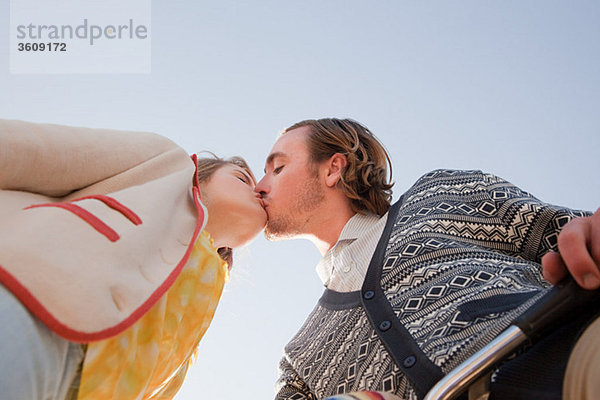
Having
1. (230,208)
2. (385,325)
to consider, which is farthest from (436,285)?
(230,208)

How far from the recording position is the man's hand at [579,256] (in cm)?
114

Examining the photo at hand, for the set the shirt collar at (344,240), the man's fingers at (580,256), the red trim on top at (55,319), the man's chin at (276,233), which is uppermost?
the man's fingers at (580,256)

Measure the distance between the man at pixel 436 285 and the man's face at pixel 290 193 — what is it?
0.35 meters

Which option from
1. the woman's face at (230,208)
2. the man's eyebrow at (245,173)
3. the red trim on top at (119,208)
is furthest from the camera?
the man's eyebrow at (245,173)

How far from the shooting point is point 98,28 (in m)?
4.46

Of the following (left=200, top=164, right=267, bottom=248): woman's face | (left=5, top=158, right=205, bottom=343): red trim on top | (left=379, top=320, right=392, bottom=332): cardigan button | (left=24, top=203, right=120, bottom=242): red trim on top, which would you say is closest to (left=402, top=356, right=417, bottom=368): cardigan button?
(left=379, top=320, right=392, bottom=332): cardigan button

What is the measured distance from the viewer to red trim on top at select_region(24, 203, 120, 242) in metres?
1.28

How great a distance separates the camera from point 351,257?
2312 mm

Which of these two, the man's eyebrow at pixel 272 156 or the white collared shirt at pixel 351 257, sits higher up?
the man's eyebrow at pixel 272 156

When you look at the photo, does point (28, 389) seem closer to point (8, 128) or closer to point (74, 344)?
point (74, 344)

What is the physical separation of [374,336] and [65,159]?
3.68 ft

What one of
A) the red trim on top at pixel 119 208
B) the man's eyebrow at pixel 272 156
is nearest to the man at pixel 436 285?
the man's eyebrow at pixel 272 156

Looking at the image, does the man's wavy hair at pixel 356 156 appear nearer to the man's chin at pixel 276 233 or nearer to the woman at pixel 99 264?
the man's chin at pixel 276 233

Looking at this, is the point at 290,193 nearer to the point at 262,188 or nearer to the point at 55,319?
the point at 262,188
